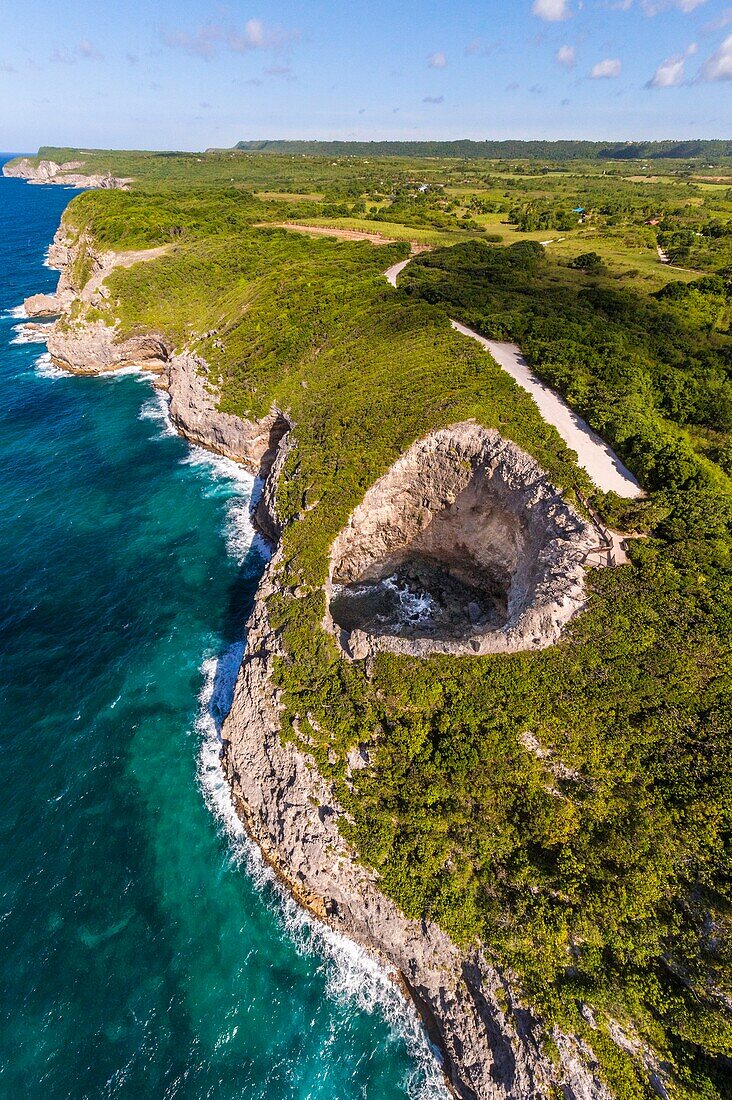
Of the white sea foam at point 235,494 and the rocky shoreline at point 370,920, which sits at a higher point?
the white sea foam at point 235,494

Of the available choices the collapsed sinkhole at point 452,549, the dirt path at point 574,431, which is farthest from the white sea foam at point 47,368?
the dirt path at point 574,431

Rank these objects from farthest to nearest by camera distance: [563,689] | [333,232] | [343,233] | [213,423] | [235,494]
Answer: [333,232] → [343,233] → [213,423] → [235,494] → [563,689]

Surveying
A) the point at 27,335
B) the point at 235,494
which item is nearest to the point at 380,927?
the point at 235,494

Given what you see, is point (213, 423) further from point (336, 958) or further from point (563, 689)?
point (336, 958)

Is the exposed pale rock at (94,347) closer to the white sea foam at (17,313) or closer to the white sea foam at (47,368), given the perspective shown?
the white sea foam at (47,368)

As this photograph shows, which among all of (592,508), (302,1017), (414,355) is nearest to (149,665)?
(302,1017)

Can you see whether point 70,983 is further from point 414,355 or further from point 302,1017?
point 414,355

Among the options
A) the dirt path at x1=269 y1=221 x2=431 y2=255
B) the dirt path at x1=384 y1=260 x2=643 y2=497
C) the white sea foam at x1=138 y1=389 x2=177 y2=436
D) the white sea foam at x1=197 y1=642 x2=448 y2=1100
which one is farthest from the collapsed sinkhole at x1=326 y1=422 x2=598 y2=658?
the dirt path at x1=269 y1=221 x2=431 y2=255
